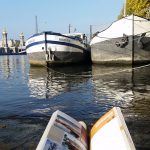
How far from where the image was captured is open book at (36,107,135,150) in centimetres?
564

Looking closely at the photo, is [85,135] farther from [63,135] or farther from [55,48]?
[55,48]

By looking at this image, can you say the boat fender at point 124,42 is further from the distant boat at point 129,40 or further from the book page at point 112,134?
the book page at point 112,134

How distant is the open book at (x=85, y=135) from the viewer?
5637 mm

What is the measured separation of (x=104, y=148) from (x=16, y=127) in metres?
3.93

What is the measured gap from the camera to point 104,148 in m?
5.99

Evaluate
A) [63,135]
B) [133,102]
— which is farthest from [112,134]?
Result: [133,102]

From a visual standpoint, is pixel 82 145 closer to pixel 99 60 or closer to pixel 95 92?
pixel 95 92

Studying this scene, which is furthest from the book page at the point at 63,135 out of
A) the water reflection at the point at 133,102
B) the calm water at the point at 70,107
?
the water reflection at the point at 133,102

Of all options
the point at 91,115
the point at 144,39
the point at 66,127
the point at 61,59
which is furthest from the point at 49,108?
the point at 61,59

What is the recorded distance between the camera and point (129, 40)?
2688 cm

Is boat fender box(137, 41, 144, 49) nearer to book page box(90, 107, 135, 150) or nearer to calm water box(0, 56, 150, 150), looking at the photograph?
calm water box(0, 56, 150, 150)

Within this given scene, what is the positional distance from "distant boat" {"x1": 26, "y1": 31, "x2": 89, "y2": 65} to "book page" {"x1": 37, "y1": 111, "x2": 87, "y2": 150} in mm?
23223

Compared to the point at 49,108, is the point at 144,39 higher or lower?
higher

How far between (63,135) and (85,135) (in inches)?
39.5
